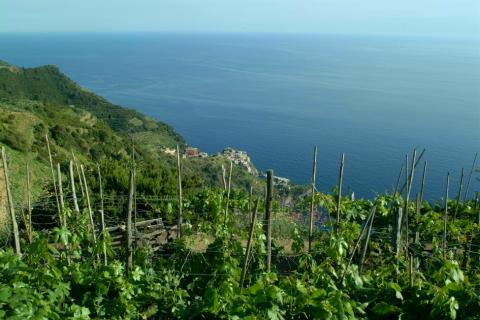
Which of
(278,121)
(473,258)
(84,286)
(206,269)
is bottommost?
(278,121)

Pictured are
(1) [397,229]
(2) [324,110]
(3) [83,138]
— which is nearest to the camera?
(1) [397,229]

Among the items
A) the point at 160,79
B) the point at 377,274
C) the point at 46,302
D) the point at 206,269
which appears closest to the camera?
the point at 46,302

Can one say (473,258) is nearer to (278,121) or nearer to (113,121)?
(113,121)

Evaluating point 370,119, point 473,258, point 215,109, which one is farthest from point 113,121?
point 473,258

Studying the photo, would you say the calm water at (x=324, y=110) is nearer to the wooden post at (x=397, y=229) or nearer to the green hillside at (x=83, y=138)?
the green hillside at (x=83, y=138)

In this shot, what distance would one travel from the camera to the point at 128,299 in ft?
14.2

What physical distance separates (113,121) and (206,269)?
55.1m

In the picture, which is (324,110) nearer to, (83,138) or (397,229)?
(83,138)

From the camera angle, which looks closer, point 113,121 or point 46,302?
point 46,302

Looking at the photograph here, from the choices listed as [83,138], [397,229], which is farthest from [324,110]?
[397,229]

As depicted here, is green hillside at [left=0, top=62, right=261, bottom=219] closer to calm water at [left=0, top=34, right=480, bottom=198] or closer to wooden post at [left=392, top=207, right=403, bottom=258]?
wooden post at [left=392, top=207, right=403, bottom=258]

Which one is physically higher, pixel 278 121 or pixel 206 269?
pixel 206 269

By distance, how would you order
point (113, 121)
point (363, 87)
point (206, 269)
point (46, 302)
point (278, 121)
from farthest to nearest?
point (363, 87) < point (278, 121) < point (113, 121) < point (206, 269) < point (46, 302)

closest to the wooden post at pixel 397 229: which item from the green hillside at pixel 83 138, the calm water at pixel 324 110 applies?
the green hillside at pixel 83 138
